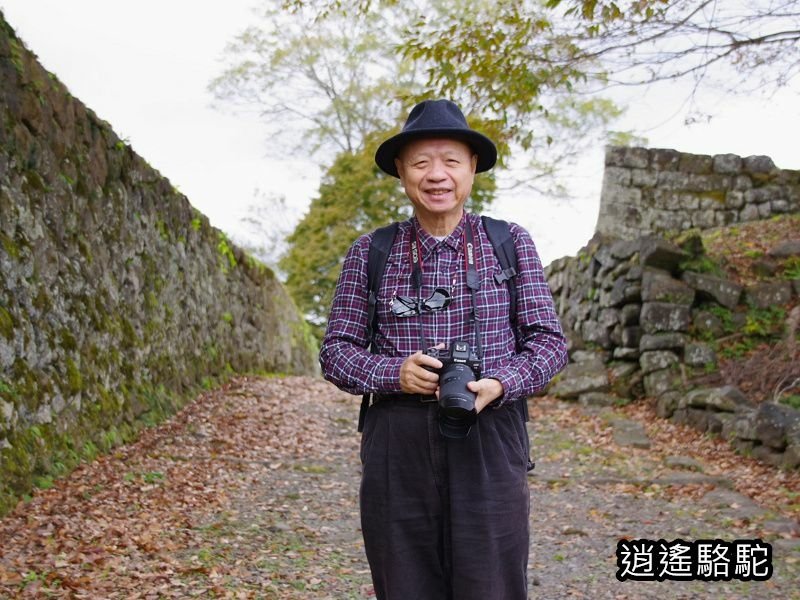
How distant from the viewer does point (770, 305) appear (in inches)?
409

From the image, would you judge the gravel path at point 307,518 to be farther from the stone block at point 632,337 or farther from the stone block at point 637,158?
the stone block at point 637,158

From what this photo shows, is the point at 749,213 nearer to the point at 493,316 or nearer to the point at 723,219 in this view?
the point at 723,219

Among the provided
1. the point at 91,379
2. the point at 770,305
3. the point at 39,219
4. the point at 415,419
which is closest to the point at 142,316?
the point at 91,379

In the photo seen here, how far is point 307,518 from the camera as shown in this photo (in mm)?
6023

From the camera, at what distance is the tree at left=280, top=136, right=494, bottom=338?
20562 mm

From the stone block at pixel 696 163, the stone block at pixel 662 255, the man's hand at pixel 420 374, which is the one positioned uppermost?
the stone block at pixel 696 163

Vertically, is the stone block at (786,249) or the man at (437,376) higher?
the stone block at (786,249)

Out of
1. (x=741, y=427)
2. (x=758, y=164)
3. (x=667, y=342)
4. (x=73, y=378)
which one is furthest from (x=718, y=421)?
(x=758, y=164)

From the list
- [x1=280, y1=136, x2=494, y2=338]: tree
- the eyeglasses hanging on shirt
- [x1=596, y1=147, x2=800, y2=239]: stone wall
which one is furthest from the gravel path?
[x1=280, y1=136, x2=494, y2=338]: tree

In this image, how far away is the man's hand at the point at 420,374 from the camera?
2283 millimetres

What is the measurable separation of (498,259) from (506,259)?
2 cm

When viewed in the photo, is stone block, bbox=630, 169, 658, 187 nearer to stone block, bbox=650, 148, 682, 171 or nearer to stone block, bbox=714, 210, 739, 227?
stone block, bbox=650, 148, 682, 171

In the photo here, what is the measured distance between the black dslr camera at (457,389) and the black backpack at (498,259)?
263 millimetres

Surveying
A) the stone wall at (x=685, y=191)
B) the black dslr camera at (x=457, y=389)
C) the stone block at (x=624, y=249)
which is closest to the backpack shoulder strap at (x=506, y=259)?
the black dslr camera at (x=457, y=389)
